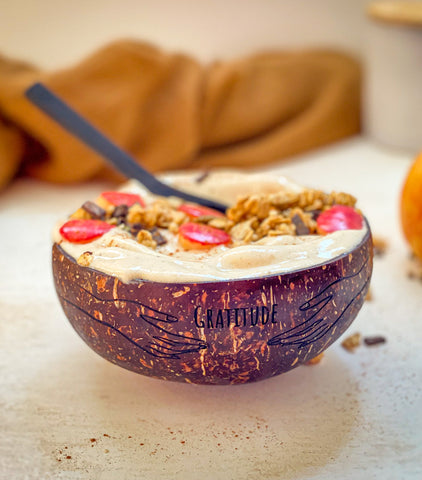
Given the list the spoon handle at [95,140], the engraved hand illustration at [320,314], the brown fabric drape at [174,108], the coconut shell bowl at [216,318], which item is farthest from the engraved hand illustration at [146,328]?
the brown fabric drape at [174,108]

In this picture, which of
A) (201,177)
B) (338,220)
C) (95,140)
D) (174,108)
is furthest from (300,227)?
(174,108)

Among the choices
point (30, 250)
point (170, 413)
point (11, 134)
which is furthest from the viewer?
point (11, 134)

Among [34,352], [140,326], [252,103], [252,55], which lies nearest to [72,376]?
[34,352]

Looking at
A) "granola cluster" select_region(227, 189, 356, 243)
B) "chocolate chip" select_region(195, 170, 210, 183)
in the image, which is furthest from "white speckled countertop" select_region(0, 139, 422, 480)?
"chocolate chip" select_region(195, 170, 210, 183)

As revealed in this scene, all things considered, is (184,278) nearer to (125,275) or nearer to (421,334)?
(125,275)

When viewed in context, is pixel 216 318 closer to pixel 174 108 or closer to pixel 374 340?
pixel 374 340

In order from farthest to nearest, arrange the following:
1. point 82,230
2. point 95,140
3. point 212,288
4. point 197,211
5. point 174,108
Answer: point 174,108 < point 95,140 < point 197,211 < point 82,230 < point 212,288
